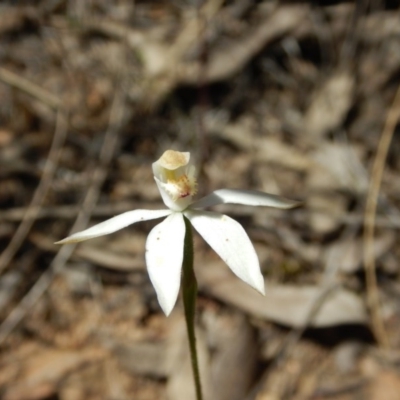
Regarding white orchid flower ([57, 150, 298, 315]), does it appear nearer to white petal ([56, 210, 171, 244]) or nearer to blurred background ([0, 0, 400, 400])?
white petal ([56, 210, 171, 244])

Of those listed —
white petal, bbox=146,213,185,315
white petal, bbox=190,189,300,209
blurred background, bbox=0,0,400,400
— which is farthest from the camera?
blurred background, bbox=0,0,400,400

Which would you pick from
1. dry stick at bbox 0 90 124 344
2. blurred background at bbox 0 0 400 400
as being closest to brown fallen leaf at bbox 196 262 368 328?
blurred background at bbox 0 0 400 400

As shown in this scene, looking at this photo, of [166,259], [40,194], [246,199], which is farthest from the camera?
[40,194]

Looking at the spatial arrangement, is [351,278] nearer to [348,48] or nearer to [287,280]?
[287,280]

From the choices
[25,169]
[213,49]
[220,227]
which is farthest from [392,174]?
[220,227]

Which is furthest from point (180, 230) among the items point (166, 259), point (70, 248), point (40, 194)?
point (40, 194)

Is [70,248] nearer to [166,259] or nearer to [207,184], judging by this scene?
[207,184]
